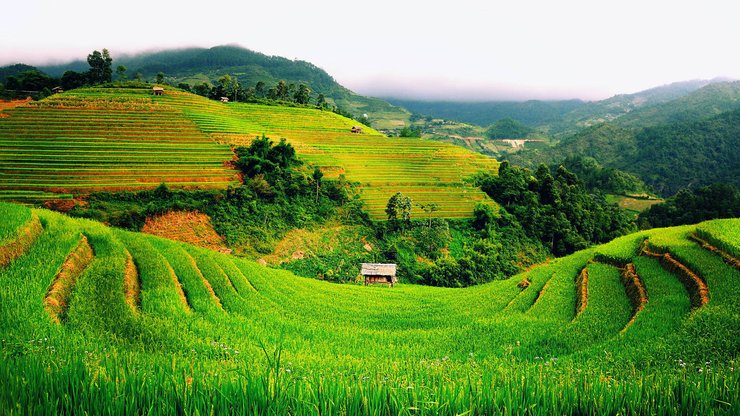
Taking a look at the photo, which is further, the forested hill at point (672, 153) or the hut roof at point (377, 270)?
the forested hill at point (672, 153)

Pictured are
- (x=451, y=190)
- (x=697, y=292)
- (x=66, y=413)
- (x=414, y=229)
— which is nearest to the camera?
(x=66, y=413)

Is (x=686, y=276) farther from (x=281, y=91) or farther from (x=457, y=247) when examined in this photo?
(x=281, y=91)

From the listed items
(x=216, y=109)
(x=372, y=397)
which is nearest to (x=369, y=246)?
(x=372, y=397)

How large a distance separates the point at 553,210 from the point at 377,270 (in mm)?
31376

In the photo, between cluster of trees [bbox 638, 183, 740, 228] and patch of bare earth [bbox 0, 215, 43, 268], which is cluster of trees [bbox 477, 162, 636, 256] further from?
patch of bare earth [bbox 0, 215, 43, 268]

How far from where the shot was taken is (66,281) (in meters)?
8.84

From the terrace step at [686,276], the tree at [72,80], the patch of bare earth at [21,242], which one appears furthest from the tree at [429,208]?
the tree at [72,80]

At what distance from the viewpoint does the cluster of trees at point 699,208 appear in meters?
55.3

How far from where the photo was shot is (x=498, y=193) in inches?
2192

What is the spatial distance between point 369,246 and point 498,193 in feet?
84.4

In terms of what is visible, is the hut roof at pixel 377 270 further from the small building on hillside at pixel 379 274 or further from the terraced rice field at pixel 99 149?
the terraced rice field at pixel 99 149

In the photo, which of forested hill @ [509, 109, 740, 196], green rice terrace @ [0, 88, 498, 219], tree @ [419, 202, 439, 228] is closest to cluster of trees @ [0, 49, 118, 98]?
green rice terrace @ [0, 88, 498, 219]

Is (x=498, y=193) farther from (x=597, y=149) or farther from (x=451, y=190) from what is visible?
(x=597, y=149)

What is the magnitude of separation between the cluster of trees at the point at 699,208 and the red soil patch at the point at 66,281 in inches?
2722
